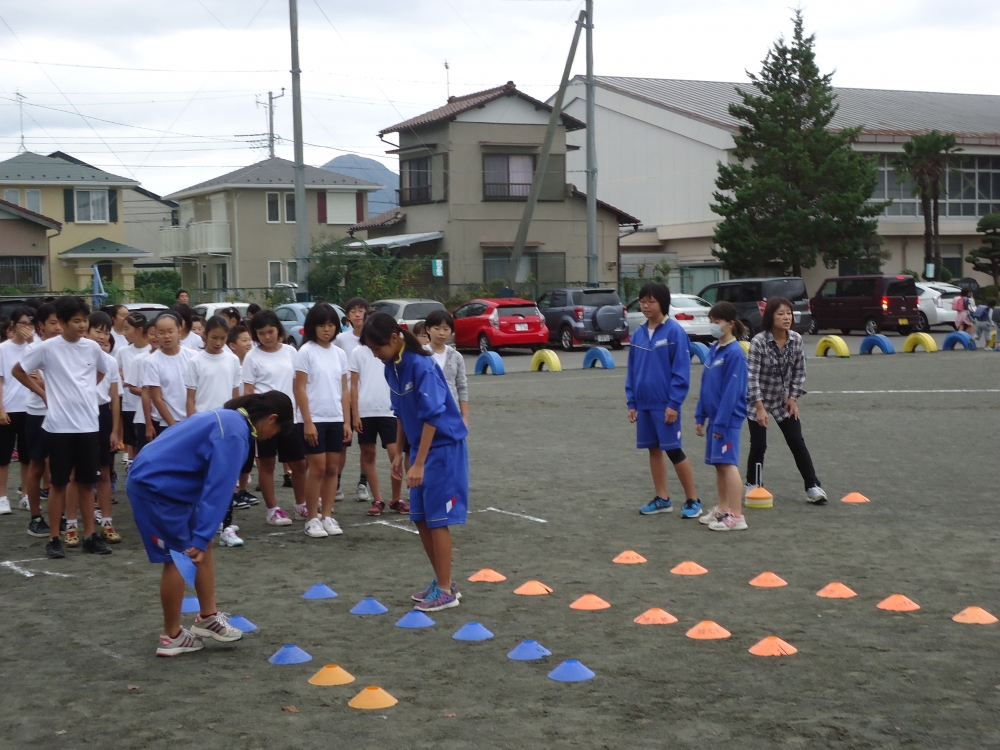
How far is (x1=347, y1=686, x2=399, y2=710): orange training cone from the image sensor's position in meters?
4.80

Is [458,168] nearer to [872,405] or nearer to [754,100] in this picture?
[754,100]

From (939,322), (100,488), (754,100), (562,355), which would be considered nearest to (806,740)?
(100,488)

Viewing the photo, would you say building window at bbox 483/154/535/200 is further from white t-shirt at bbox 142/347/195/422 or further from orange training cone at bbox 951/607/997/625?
orange training cone at bbox 951/607/997/625

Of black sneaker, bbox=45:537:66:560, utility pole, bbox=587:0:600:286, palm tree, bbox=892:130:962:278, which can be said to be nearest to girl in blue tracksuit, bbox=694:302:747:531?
black sneaker, bbox=45:537:66:560

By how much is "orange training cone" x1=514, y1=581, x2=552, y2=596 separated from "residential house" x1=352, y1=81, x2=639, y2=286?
3273 cm

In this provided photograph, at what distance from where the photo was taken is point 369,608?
6.43 metres

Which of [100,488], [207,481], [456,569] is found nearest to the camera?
[207,481]

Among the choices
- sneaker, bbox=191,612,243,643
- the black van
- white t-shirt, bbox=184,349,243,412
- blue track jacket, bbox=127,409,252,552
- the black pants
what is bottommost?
sneaker, bbox=191,612,243,643

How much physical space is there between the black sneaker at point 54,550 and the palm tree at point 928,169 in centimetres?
4223

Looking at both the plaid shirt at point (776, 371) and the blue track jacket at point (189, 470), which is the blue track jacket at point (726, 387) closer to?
the plaid shirt at point (776, 371)

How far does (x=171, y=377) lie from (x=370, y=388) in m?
1.61

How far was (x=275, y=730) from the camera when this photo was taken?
4.57 m

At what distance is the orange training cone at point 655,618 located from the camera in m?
6.04

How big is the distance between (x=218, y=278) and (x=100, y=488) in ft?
155
